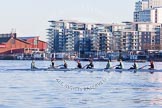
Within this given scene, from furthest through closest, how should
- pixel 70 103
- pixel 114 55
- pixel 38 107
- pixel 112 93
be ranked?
1. pixel 114 55
2. pixel 112 93
3. pixel 70 103
4. pixel 38 107

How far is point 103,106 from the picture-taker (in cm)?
2475

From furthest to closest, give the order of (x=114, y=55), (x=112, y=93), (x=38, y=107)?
(x=114, y=55), (x=112, y=93), (x=38, y=107)

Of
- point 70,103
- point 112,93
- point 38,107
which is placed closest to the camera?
point 38,107

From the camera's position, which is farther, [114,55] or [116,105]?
[114,55]

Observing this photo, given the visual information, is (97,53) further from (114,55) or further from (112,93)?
(112,93)

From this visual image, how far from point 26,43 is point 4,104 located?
169 meters

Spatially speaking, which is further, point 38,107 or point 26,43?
point 26,43

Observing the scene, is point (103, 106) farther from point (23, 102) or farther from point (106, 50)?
point (106, 50)

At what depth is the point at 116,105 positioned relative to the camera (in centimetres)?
2517

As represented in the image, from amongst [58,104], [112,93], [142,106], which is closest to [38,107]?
[58,104]

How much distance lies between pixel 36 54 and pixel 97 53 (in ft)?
73.9

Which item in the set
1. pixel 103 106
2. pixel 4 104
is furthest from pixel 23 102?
pixel 103 106

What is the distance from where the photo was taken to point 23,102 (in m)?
25.9

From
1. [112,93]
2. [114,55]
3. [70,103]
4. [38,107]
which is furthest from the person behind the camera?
[114,55]
